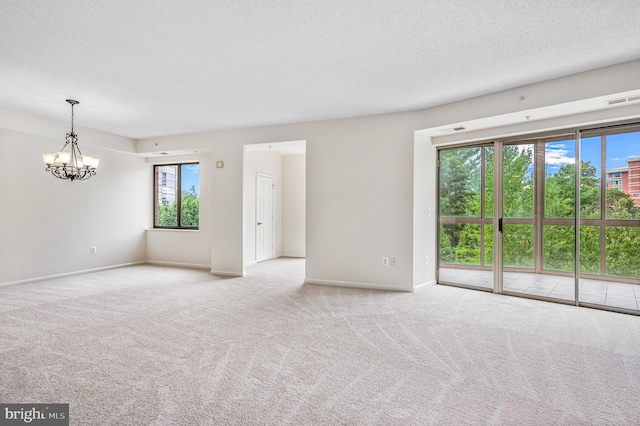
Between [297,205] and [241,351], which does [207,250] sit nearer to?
[297,205]

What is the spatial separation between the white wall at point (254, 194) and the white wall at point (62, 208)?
244cm

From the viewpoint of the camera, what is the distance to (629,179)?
4160mm

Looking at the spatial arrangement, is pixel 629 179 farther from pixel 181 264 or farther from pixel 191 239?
pixel 181 264

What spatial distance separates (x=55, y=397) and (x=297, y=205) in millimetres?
7195

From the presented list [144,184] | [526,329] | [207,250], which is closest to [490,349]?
[526,329]

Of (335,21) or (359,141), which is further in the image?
(359,141)

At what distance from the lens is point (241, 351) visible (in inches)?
118

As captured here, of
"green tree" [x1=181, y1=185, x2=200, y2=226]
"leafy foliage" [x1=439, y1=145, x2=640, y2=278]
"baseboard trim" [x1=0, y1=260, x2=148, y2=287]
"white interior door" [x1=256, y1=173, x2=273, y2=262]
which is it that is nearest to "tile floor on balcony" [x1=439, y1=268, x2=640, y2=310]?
"leafy foliage" [x1=439, y1=145, x2=640, y2=278]

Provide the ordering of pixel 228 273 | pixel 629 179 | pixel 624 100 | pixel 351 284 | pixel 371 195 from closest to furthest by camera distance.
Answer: pixel 624 100 < pixel 629 179 < pixel 371 195 < pixel 351 284 < pixel 228 273

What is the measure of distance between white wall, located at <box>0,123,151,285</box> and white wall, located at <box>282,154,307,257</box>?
3.38m

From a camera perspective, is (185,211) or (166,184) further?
(166,184)

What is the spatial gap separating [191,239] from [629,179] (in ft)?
24.6

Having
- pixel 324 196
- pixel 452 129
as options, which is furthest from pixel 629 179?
pixel 324 196

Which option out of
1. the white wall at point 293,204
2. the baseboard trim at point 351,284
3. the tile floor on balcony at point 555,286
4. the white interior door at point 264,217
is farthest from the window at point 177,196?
the tile floor on balcony at point 555,286
